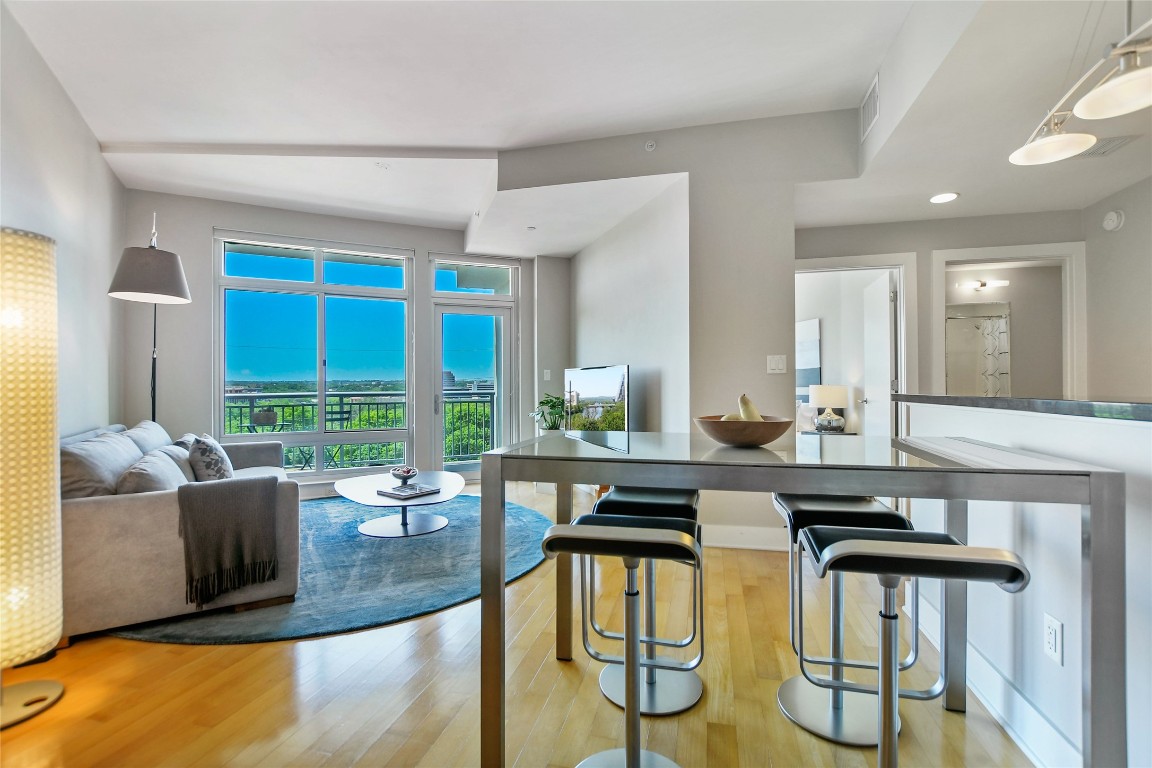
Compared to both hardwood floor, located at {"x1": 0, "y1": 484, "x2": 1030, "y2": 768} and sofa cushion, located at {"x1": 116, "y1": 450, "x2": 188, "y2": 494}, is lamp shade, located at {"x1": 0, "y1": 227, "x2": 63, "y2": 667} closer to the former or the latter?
hardwood floor, located at {"x1": 0, "y1": 484, "x2": 1030, "y2": 768}

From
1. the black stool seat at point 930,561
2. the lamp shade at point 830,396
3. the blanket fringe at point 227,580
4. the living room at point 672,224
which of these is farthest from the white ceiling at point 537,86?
the blanket fringe at point 227,580

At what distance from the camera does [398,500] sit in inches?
128

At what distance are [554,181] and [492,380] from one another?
2.79 meters

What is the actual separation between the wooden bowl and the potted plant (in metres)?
4.05

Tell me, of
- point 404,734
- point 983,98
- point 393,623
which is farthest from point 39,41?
point 983,98

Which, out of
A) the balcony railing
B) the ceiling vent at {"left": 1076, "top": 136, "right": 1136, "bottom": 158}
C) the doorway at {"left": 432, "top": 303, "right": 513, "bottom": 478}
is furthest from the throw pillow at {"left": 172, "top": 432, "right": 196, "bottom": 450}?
the ceiling vent at {"left": 1076, "top": 136, "right": 1136, "bottom": 158}

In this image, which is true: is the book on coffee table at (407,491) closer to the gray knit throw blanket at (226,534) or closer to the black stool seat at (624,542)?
the gray knit throw blanket at (226,534)

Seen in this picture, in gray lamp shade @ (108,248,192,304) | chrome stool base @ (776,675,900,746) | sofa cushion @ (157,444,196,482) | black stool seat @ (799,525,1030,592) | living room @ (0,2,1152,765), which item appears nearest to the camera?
black stool seat @ (799,525,1030,592)

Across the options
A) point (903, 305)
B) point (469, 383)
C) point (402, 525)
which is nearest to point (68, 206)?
point (402, 525)

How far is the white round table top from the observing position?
3.25 m

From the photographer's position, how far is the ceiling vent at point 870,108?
2.83 m

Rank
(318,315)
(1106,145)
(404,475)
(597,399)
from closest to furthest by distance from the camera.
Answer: (1106,145) < (404,475) < (597,399) < (318,315)

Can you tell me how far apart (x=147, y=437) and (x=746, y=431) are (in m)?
3.74

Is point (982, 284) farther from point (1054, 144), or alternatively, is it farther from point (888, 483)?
point (888, 483)
